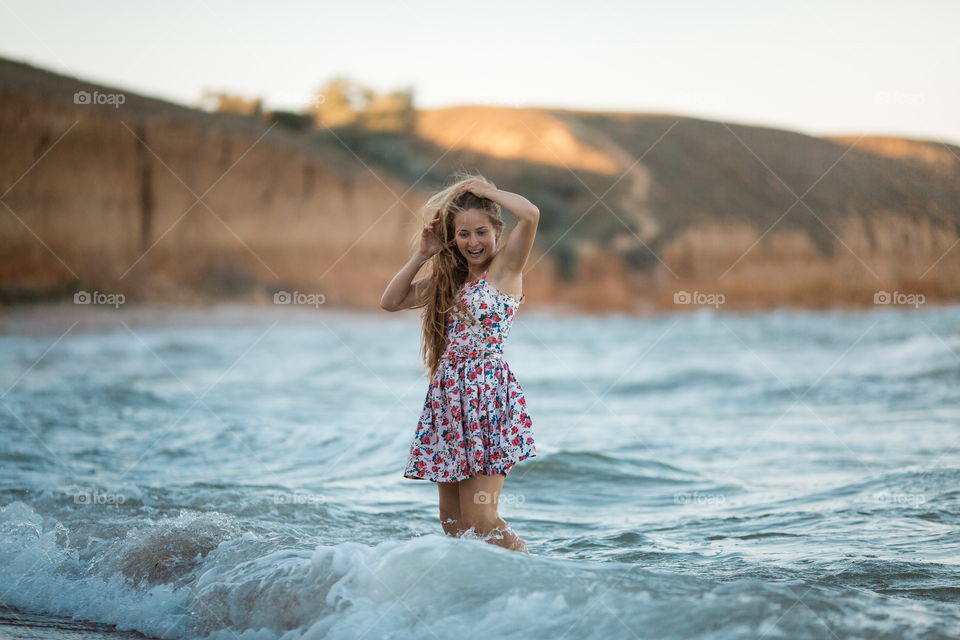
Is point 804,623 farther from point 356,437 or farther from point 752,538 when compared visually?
point 356,437

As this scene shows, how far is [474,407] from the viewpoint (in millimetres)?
3646

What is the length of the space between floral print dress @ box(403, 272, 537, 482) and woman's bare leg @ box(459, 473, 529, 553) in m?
0.05

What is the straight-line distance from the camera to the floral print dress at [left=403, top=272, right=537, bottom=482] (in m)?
3.65

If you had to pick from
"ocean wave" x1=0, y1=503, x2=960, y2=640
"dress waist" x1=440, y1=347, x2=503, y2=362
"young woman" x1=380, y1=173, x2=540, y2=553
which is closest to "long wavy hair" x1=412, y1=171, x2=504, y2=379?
"young woman" x1=380, y1=173, x2=540, y2=553

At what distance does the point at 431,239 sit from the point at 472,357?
0.51 m

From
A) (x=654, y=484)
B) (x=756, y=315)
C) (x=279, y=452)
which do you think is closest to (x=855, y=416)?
(x=654, y=484)

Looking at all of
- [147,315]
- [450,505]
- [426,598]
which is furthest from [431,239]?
[147,315]

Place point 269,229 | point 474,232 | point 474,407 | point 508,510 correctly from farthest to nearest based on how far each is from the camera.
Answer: point 269,229 → point 508,510 → point 474,232 → point 474,407

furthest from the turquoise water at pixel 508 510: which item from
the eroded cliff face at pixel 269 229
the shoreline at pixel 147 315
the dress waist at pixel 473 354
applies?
the eroded cliff face at pixel 269 229

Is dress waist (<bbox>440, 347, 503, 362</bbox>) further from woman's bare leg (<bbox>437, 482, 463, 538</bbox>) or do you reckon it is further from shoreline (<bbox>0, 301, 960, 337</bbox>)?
shoreline (<bbox>0, 301, 960, 337</bbox>)

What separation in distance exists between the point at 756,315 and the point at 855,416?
105 feet

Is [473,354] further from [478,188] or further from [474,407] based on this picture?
[478,188]

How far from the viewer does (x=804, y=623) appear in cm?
298

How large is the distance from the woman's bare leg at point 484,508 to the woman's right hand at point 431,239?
91cm
